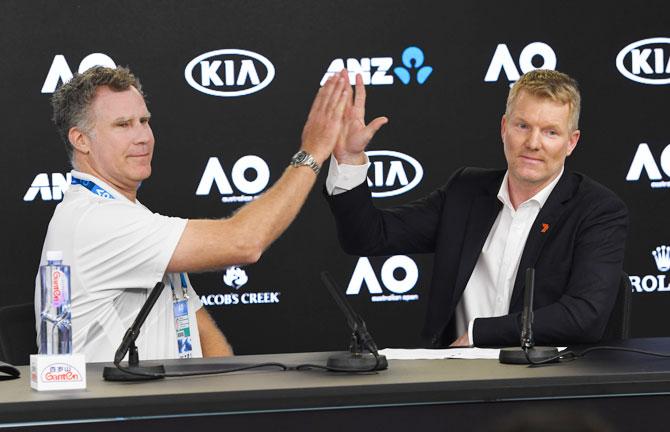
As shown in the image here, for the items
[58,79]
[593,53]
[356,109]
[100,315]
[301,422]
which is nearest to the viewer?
[301,422]

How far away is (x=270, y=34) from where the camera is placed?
5.07 metres

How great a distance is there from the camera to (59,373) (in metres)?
2.68

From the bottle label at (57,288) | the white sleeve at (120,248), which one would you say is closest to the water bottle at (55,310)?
the bottle label at (57,288)

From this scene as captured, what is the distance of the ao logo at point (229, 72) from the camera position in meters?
5.02

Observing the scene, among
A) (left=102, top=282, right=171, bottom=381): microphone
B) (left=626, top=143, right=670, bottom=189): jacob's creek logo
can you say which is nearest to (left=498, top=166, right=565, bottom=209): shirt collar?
(left=626, top=143, right=670, bottom=189): jacob's creek logo

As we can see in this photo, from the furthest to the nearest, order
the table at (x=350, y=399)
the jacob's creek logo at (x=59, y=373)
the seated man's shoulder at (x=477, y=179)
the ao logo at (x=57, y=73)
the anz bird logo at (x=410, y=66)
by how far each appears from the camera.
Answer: the anz bird logo at (x=410, y=66) < the ao logo at (x=57, y=73) < the seated man's shoulder at (x=477, y=179) < the jacob's creek logo at (x=59, y=373) < the table at (x=350, y=399)

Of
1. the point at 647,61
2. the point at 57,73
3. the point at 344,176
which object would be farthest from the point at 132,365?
the point at 647,61

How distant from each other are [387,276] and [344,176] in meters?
1.31

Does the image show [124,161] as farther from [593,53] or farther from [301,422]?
[593,53]

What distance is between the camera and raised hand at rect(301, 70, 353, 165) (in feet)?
11.8

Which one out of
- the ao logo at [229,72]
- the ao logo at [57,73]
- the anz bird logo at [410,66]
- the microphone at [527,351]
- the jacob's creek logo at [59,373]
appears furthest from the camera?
the anz bird logo at [410,66]

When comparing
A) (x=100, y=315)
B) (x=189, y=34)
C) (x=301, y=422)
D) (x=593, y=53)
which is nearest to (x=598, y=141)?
(x=593, y=53)

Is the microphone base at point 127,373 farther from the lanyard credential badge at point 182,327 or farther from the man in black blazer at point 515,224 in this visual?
the man in black blazer at point 515,224

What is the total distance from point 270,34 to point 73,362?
104 inches
